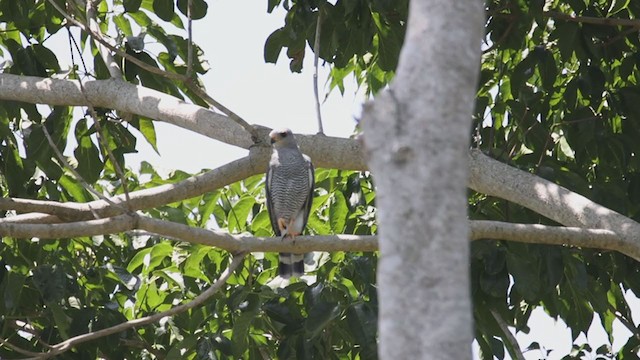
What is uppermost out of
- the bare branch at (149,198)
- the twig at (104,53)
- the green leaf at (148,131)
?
the twig at (104,53)

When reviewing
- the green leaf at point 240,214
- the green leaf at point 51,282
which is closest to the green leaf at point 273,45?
the green leaf at point 240,214

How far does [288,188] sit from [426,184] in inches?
197

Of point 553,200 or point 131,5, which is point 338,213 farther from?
point 553,200

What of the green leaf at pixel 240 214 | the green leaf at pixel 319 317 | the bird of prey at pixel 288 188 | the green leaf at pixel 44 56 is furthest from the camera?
the bird of prey at pixel 288 188

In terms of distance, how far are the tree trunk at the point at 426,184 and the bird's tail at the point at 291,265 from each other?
13.7ft

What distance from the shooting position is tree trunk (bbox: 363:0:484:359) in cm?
189

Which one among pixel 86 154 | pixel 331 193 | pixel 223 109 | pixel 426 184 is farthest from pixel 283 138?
pixel 426 184

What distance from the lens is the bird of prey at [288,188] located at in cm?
663

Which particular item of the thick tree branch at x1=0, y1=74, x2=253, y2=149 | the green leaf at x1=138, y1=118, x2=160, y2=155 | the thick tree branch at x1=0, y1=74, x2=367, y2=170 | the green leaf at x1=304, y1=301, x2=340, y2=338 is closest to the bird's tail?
the green leaf at x1=138, y1=118, x2=160, y2=155

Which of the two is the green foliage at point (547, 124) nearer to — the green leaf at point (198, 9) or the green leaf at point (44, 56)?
the green leaf at point (198, 9)

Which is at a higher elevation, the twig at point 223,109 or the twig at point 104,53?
the twig at point 104,53

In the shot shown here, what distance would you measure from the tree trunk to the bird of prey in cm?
440

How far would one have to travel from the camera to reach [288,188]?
692 centimetres

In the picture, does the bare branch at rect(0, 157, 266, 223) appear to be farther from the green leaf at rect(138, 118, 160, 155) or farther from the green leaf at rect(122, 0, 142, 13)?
the green leaf at rect(122, 0, 142, 13)
